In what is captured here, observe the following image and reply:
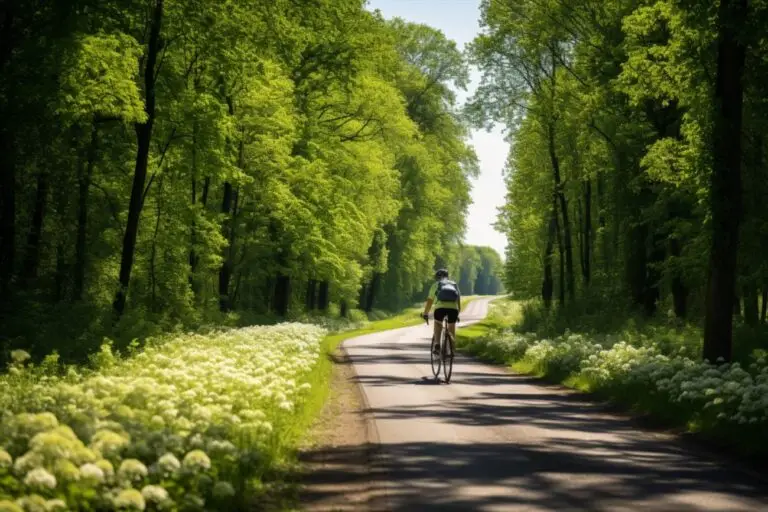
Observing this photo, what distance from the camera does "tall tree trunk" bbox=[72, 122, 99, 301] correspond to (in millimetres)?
31031

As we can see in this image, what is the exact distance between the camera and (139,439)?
7.50 m

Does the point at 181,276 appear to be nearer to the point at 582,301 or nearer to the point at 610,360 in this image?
the point at 582,301

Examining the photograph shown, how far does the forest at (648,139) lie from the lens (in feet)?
56.7

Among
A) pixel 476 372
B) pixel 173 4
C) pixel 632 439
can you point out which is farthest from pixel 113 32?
pixel 632 439

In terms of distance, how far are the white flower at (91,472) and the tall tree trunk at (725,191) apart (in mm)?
13556

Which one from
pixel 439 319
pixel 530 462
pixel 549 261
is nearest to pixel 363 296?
pixel 549 261

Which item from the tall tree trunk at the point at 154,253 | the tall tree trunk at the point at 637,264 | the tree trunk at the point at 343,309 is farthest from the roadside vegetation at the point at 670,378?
the tree trunk at the point at 343,309

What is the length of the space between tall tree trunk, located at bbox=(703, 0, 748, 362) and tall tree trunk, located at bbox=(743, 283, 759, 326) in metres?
9.14

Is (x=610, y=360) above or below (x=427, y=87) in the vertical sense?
below

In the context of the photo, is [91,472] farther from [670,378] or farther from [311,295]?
[311,295]

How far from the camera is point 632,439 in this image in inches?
513

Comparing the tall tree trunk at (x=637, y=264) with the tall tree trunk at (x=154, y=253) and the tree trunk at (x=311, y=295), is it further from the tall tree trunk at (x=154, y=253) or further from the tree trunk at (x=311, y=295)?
the tree trunk at (x=311, y=295)

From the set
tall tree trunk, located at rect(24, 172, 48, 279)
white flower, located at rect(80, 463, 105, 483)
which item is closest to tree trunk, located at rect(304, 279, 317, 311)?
tall tree trunk, located at rect(24, 172, 48, 279)

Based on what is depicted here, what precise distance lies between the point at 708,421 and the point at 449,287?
28.9 feet
